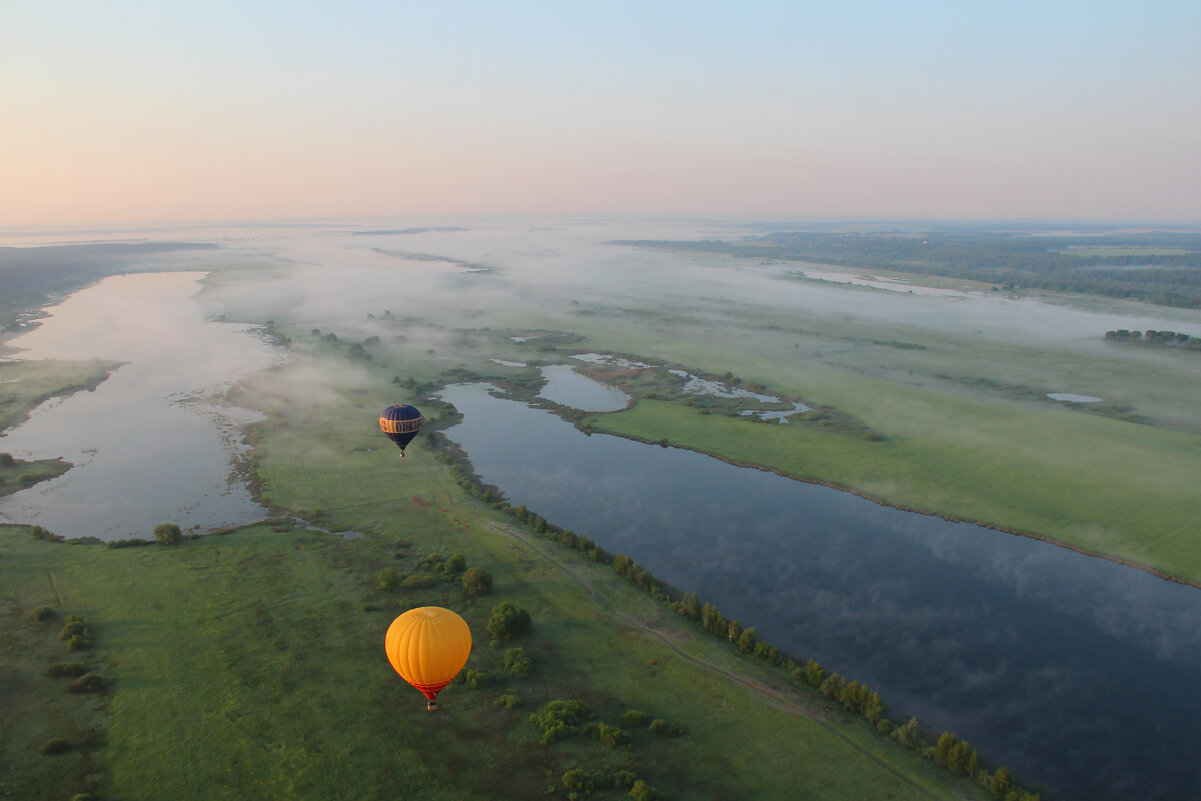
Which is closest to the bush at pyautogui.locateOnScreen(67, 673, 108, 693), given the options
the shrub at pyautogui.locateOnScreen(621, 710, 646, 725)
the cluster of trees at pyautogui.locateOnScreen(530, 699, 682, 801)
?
the cluster of trees at pyautogui.locateOnScreen(530, 699, 682, 801)

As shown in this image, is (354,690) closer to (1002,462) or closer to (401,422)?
(401,422)

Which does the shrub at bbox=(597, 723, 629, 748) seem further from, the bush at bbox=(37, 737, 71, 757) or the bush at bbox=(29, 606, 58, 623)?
the bush at bbox=(29, 606, 58, 623)

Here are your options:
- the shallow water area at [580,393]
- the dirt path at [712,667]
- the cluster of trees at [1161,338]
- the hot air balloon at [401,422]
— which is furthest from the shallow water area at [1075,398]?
the hot air balloon at [401,422]

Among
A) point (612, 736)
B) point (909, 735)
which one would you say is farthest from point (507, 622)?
point (909, 735)

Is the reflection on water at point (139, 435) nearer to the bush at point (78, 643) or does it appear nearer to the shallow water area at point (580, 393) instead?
the bush at point (78, 643)

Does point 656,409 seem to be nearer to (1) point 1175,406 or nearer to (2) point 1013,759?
(2) point 1013,759
